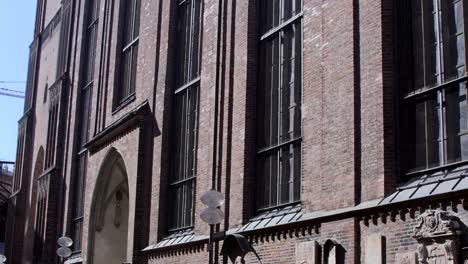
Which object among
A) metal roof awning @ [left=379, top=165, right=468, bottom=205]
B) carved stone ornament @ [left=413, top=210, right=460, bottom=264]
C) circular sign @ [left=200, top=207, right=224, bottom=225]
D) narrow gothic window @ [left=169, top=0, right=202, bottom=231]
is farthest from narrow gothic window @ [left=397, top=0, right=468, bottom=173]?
narrow gothic window @ [left=169, top=0, right=202, bottom=231]

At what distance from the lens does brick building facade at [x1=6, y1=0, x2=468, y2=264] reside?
47.0 ft

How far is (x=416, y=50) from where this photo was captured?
15.2m

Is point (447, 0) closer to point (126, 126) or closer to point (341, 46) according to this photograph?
point (341, 46)

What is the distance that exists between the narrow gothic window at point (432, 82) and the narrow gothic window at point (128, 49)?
594 inches

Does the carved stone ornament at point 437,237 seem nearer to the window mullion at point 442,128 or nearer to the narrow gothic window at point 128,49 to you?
the window mullion at point 442,128

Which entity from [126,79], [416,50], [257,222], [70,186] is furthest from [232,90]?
[70,186]

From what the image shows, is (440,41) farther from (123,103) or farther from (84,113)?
(84,113)

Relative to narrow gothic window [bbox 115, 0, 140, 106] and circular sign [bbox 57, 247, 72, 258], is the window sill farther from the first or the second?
circular sign [bbox 57, 247, 72, 258]

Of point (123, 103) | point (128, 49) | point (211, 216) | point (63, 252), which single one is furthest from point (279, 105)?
point (63, 252)

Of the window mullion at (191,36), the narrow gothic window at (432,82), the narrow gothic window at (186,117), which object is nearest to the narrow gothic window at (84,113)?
the narrow gothic window at (186,117)

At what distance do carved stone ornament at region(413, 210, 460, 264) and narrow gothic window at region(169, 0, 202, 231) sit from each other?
33.4ft

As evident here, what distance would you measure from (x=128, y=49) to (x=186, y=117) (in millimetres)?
6817

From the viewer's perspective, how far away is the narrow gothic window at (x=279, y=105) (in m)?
18.4

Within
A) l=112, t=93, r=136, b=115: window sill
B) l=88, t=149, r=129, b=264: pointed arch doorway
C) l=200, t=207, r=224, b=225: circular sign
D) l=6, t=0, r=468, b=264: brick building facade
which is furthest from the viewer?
l=88, t=149, r=129, b=264: pointed arch doorway
